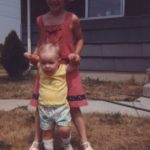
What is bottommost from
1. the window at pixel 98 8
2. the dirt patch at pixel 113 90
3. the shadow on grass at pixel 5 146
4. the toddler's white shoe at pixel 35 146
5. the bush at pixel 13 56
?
the shadow on grass at pixel 5 146

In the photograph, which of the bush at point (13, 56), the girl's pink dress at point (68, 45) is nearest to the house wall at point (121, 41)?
the bush at point (13, 56)

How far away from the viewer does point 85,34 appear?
9.29m

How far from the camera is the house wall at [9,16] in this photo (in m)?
19.7

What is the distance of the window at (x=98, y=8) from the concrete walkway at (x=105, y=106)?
3469 millimetres

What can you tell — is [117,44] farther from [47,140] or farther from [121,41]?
[47,140]

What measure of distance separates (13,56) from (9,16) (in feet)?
38.3

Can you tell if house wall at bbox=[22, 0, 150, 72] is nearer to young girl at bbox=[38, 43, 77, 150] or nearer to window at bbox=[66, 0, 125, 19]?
window at bbox=[66, 0, 125, 19]

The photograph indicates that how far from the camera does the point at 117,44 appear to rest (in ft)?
28.7

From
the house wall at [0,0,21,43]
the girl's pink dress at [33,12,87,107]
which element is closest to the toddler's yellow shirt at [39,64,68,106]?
the girl's pink dress at [33,12,87,107]

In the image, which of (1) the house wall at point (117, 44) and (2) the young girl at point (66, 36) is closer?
(2) the young girl at point (66, 36)

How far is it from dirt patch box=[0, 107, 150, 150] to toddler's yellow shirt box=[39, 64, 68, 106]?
63 centimetres

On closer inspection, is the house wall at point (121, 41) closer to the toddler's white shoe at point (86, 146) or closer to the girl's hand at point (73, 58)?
the toddler's white shoe at point (86, 146)

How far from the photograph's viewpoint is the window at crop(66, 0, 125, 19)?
909 centimetres

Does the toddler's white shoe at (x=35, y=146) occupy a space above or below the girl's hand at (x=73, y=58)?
below
